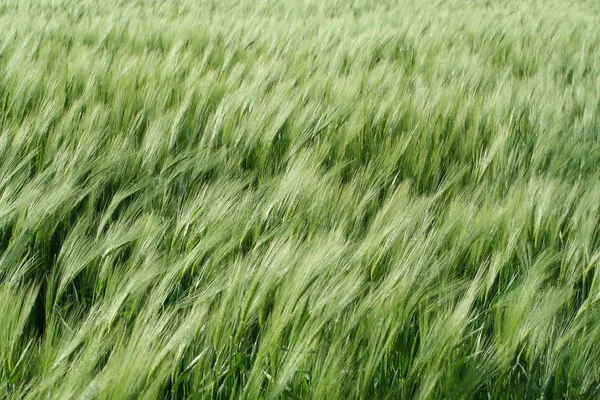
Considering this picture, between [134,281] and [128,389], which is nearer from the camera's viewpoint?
[128,389]

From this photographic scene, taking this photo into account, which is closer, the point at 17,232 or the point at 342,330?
the point at 342,330

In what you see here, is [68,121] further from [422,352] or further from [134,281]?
[422,352]

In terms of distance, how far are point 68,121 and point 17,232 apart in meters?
0.46

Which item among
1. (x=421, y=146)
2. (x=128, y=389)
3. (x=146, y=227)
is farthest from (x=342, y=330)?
(x=421, y=146)

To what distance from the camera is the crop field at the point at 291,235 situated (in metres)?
0.66

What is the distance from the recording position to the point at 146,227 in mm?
886

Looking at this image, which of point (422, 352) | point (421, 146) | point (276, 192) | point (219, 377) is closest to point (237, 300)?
point (219, 377)

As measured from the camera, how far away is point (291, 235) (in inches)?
33.8

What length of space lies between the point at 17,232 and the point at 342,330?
55 centimetres

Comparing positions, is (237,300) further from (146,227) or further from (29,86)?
(29,86)

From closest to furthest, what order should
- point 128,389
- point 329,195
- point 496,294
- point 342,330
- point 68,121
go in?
point 128,389 → point 342,330 → point 496,294 → point 329,195 → point 68,121

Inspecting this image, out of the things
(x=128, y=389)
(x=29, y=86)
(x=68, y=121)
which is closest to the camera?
(x=128, y=389)

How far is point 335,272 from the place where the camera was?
0.81 meters

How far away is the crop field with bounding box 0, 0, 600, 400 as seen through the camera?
2.17 ft
